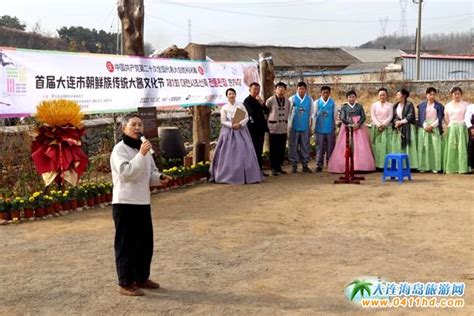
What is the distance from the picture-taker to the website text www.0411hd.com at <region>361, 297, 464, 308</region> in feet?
12.2

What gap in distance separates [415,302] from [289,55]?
3747 centimetres

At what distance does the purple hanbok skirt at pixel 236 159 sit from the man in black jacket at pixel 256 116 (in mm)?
307

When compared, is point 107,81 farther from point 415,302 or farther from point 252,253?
point 415,302

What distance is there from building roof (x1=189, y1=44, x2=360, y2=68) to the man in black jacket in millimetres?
26640

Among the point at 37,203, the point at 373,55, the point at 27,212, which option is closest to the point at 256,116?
the point at 37,203

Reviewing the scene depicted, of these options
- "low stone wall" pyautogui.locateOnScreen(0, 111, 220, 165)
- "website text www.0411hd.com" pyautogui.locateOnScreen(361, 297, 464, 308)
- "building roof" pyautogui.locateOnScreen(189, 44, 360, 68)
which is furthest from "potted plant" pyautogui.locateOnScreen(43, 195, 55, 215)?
"building roof" pyautogui.locateOnScreen(189, 44, 360, 68)

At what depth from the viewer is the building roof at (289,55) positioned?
1484 inches

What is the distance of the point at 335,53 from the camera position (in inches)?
1774

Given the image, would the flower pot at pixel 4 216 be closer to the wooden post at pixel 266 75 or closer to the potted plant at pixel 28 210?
the potted plant at pixel 28 210

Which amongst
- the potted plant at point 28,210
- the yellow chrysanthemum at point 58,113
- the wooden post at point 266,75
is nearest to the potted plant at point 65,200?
the potted plant at point 28,210

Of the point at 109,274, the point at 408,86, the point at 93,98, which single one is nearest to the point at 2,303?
the point at 109,274

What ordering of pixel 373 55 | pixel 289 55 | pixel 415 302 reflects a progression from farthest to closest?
pixel 373 55 < pixel 289 55 < pixel 415 302

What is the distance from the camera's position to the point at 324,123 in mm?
9453

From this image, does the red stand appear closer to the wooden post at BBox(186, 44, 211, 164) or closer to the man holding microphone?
the wooden post at BBox(186, 44, 211, 164)
